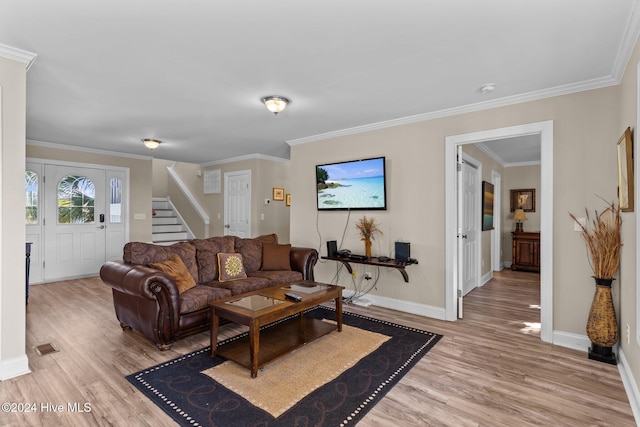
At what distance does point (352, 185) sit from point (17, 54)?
11.6 ft

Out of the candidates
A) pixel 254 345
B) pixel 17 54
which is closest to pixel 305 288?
pixel 254 345

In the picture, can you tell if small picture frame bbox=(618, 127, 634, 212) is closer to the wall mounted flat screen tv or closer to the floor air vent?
the wall mounted flat screen tv

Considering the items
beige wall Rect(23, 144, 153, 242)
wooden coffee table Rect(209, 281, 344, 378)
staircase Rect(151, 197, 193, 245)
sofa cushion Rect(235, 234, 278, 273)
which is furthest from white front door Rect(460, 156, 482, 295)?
staircase Rect(151, 197, 193, 245)

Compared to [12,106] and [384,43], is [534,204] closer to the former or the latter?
[384,43]

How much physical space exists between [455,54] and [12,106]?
331cm

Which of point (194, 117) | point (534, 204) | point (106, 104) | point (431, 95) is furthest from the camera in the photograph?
point (534, 204)

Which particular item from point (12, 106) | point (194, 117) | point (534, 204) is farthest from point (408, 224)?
point (534, 204)

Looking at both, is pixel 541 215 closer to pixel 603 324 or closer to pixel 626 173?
pixel 626 173

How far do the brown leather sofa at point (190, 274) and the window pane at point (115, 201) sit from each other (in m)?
3.46

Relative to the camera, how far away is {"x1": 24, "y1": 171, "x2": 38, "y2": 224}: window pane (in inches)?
210

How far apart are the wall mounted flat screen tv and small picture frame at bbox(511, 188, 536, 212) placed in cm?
446

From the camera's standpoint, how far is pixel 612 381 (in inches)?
94.2

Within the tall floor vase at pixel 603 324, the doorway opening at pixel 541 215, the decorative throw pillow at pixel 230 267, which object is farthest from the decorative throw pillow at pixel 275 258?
the tall floor vase at pixel 603 324

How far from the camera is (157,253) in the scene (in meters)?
3.43
